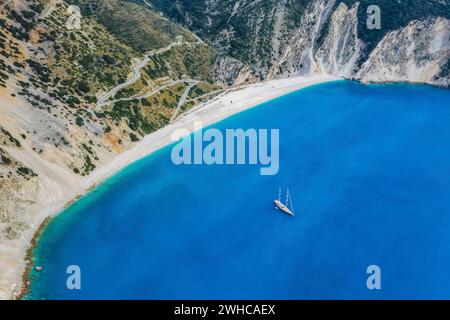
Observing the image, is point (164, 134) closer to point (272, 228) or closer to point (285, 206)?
point (285, 206)

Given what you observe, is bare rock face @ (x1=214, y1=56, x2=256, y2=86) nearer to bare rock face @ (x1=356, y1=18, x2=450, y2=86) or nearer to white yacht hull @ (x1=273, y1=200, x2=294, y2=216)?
bare rock face @ (x1=356, y1=18, x2=450, y2=86)

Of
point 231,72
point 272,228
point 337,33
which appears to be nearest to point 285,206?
point 272,228

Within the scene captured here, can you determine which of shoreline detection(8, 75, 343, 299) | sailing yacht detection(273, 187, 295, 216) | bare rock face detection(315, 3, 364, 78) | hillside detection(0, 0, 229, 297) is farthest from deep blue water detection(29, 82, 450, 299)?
bare rock face detection(315, 3, 364, 78)

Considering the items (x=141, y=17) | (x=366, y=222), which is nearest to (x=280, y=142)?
(x=366, y=222)

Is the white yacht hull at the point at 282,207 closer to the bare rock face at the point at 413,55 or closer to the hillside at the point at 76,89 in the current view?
the hillside at the point at 76,89

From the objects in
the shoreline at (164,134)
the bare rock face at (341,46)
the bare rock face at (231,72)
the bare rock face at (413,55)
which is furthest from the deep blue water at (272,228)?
the bare rock face at (341,46)

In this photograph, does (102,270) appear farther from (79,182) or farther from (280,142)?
(280,142)
